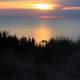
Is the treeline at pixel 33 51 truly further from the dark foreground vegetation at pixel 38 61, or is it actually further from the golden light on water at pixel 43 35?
the golden light on water at pixel 43 35

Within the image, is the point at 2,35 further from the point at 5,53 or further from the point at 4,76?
the point at 4,76

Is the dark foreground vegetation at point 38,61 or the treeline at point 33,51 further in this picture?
the treeline at point 33,51

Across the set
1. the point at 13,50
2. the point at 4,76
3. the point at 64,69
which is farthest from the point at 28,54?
the point at 4,76

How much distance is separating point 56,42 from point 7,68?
671 centimetres

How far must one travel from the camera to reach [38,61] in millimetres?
18375

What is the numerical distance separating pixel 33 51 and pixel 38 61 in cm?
168

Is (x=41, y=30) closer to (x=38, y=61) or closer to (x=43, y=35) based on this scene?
(x=43, y=35)

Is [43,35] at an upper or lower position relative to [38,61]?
upper

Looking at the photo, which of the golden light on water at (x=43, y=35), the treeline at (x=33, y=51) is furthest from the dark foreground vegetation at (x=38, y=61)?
the golden light on water at (x=43, y=35)

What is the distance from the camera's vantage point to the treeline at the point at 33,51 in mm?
18359

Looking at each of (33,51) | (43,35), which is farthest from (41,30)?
(33,51)

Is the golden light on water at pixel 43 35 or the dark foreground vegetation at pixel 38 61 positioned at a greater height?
the golden light on water at pixel 43 35

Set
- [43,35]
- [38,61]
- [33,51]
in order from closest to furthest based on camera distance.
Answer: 1. [38,61]
2. [33,51]
3. [43,35]

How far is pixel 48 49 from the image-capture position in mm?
20094
